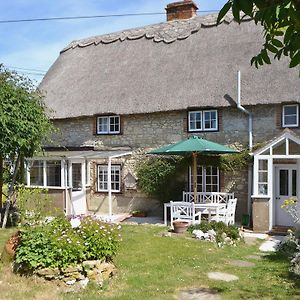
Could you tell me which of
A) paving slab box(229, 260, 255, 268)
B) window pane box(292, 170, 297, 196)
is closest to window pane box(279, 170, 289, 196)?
window pane box(292, 170, 297, 196)

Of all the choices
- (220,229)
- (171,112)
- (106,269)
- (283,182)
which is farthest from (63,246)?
(171,112)

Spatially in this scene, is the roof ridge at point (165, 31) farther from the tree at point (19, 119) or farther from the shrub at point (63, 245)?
the shrub at point (63, 245)

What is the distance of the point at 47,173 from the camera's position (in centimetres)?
1733

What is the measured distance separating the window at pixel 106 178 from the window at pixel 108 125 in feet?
5.19

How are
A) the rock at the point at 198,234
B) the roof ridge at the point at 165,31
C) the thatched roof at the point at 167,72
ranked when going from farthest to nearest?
the roof ridge at the point at 165,31 → the thatched roof at the point at 167,72 → the rock at the point at 198,234

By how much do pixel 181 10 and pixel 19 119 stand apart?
11.7 metres

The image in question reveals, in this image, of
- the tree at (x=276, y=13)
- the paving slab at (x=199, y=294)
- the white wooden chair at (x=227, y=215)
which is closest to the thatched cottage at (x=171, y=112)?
the white wooden chair at (x=227, y=215)

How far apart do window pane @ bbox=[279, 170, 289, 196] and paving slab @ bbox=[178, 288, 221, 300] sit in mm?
8091

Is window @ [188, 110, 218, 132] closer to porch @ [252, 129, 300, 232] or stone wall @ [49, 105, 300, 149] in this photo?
stone wall @ [49, 105, 300, 149]

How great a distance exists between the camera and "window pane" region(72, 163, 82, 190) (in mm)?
18000

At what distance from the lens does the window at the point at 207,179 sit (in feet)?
52.2

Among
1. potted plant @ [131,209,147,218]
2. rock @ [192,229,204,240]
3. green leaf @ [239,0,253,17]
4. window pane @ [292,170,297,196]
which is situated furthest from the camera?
potted plant @ [131,209,147,218]

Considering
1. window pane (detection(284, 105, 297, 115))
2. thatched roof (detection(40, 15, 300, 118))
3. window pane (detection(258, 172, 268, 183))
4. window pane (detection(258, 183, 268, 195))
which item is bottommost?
window pane (detection(258, 183, 268, 195))

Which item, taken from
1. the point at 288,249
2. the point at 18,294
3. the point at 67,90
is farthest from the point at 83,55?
the point at 18,294
